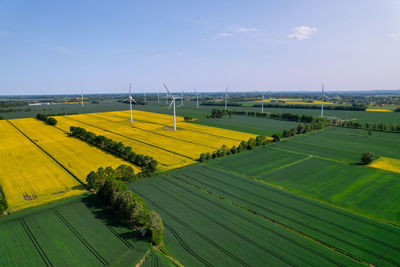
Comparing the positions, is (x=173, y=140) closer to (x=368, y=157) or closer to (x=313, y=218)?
(x=313, y=218)

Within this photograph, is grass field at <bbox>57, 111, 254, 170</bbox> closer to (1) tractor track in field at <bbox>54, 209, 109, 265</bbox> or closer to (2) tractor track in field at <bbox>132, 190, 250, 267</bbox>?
(2) tractor track in field at <bbox>132, 190, 250, 267</bbox>

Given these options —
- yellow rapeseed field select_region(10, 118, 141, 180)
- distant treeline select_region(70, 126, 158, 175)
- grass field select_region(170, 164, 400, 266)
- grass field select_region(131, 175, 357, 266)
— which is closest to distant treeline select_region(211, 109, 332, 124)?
distant treeline select_region(70, 126, 158, 175)

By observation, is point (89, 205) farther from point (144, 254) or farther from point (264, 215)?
point (264, 215)

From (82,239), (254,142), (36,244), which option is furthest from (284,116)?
(36,244)

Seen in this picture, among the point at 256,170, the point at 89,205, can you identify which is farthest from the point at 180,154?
the point at 89,205

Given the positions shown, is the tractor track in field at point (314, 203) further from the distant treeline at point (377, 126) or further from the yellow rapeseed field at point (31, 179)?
the distant treeline at point (377, 126)

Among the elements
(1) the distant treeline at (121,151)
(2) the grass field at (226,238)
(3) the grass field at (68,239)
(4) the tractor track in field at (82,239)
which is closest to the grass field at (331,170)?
(2) the grass field at (226,238)
